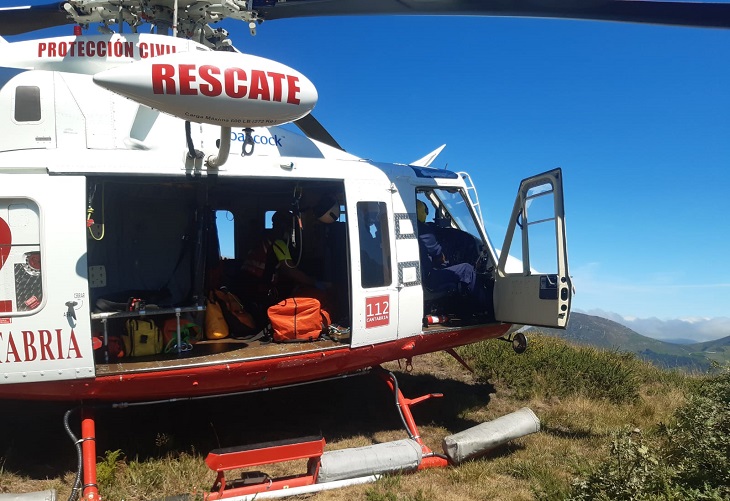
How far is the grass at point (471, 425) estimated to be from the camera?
444cm

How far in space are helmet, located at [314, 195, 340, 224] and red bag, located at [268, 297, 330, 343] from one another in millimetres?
982

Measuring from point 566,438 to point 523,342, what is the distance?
3.89ft

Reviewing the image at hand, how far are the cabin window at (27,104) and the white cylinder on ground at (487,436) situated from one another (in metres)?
4.76

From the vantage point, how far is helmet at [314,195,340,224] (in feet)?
19.9

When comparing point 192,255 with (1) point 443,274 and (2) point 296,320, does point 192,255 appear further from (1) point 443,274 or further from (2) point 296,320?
(1) point 443,274

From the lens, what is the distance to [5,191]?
426cm

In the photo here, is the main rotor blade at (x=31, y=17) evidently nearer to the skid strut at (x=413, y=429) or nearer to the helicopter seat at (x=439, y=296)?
the helicopter seat at (x=439, y=296)

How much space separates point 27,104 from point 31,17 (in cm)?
183

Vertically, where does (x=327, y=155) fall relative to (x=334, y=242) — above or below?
above

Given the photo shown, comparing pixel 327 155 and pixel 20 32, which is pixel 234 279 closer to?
pixel 327 155

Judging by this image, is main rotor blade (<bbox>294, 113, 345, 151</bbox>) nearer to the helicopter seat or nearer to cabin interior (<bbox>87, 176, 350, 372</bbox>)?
cabin interior (<bbox>87, 176, 350, 372</bbox>)

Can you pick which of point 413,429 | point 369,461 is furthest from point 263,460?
point 413,429

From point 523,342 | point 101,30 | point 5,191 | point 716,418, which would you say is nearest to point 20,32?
point 101,30

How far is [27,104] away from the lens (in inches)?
197
